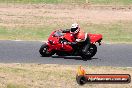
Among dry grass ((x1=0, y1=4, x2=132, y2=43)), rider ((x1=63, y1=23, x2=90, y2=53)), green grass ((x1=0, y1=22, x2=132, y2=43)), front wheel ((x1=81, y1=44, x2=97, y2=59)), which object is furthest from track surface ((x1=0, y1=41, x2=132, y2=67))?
dry grass ((x1=0, y1=4, x2=132, y2=43))

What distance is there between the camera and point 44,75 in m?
20.2

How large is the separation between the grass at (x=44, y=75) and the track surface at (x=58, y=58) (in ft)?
3.09

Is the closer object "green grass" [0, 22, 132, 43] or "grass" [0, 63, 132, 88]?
"grass" [0, 63, 132, 88]

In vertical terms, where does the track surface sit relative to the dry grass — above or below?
above

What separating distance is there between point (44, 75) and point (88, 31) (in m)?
12.1

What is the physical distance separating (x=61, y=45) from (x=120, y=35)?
733 cm

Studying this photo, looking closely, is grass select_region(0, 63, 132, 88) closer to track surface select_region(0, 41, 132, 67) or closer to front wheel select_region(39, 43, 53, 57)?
track surface select_region(0, 41, 132, 67)

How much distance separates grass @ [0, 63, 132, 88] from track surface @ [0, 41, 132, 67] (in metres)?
0.94

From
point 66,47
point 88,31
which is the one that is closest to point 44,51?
point 66,47

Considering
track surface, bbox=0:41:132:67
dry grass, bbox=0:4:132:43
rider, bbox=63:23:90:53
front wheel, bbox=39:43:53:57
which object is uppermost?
rider, bbox=63:23:90:53

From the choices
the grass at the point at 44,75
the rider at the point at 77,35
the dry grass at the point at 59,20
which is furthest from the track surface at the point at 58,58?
the dry grass at the point at 59,20

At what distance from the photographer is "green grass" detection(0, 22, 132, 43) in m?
29.1

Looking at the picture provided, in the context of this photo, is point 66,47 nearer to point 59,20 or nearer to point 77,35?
point 77,35

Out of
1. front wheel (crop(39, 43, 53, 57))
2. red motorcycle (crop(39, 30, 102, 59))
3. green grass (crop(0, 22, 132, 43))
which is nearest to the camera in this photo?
red motorcycle (crop(39, 30, 102, 59))
